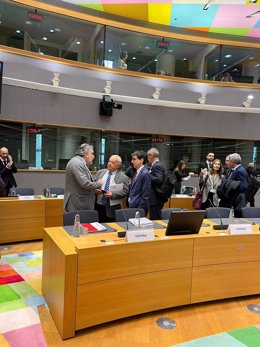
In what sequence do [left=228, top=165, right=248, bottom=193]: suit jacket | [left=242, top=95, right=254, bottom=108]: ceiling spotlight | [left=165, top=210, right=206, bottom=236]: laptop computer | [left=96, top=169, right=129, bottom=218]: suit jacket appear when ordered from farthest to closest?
[left=242, top=95, right=254, bottom=108]: ceiling spotlight, [left=228, top=165, right=248, bottom=193]: suit jacket, [left=96, top=169, right=129, bottom=218]: suit jacket, [left=165, top=210, right=206, bottom=236]: laptop computer

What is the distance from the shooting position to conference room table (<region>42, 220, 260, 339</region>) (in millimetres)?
2369

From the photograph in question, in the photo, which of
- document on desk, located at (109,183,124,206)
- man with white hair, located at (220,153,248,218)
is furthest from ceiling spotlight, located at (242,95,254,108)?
document on desk, located at (109,183,124,206)

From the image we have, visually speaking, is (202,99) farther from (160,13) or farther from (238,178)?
(238,178)

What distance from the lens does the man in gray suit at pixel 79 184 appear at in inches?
144

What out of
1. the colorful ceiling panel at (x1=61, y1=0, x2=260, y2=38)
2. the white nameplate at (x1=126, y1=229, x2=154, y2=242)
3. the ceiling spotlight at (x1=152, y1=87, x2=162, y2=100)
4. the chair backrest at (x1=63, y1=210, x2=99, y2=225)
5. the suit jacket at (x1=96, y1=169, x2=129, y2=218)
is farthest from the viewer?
the ceiling spotlight at (x1=152, y1=87, x2=162, y2=100)

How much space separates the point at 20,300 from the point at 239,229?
7.68 feet

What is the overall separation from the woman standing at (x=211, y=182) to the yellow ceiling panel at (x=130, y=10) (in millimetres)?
4688

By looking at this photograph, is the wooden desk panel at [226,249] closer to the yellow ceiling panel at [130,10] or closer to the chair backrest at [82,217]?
the chair backrest at [82,217]

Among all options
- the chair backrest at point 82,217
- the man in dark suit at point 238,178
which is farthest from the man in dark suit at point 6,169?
the man in dark suit at point 238,178

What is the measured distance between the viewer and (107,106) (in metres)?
7.36

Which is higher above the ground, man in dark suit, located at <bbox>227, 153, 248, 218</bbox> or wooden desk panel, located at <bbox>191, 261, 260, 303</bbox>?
man in dark suit, located at <bbox>227, 153, 248, 218</bbox>

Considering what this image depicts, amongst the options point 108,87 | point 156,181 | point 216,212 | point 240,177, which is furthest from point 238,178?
point 108,87

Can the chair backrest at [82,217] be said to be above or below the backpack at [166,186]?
below

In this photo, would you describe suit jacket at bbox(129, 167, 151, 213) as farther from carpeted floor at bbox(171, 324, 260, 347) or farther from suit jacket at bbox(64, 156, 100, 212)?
carpeted floor at bbox(171, 324, 260, 347)
